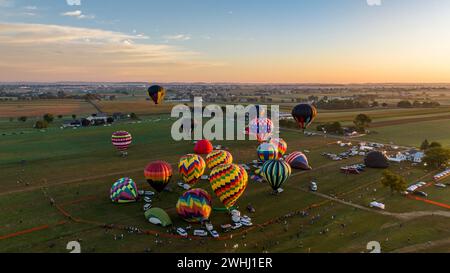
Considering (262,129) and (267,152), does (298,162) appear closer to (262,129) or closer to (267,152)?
(267,152)

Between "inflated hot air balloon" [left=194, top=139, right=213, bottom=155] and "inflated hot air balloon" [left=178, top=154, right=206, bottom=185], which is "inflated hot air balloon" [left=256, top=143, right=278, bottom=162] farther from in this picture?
"inflated hot air balloon" [left=194, top=139, right=213, bottom=155]

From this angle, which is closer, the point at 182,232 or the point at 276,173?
the point at 182,232

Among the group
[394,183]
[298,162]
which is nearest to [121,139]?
[298,162]

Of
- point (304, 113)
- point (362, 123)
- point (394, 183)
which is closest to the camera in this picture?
point (394, 183)

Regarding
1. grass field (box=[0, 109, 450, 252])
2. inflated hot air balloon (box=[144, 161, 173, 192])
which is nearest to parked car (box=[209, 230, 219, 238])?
grass field (box=[0, 109, 450, 252])

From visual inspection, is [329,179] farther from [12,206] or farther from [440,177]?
[12,206]
